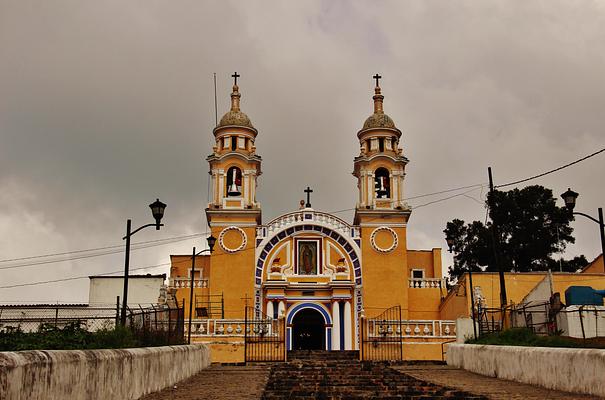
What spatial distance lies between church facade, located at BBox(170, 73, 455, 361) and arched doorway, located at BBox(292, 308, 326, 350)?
51 mm

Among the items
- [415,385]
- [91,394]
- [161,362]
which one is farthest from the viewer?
[415,385]

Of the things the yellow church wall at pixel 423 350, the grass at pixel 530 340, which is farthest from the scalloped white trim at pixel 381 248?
the grass at pixel 530 340

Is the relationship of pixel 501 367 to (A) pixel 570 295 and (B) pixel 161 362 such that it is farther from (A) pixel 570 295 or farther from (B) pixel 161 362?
(A) pixel 570 295

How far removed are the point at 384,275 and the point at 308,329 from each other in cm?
475

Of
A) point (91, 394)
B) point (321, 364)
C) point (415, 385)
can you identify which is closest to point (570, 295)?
point (321, 364)

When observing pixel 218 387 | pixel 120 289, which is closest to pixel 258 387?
pixel 218 387

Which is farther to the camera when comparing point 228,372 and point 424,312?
point 424,312

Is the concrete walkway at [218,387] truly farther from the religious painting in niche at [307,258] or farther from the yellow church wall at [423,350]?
the religious painting in niche at [307,258]

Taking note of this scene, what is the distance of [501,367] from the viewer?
15562 millimetres

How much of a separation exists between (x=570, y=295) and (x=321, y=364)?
9.86 metres

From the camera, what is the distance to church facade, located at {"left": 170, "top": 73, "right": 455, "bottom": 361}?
3619 cm

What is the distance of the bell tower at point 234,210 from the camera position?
36.7 m

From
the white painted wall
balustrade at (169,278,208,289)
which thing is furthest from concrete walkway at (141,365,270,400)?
the white painted wall

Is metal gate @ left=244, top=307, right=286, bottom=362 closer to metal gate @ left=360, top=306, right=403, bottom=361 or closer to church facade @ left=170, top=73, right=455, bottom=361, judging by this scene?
metal gate @ left=360, top=306, right=403, bottom=361
